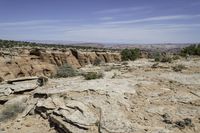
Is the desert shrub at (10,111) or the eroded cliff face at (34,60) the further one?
the eroded cliff face at (34,60)

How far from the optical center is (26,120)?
10289mm

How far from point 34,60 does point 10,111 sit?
4439 cm

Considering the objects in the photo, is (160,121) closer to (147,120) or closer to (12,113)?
(147,120)

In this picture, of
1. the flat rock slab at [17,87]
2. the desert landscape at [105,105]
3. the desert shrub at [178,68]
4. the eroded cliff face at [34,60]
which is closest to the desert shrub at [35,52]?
the eroded cliff face at [34,60]

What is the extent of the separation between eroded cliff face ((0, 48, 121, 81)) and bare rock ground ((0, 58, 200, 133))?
25.3 metres

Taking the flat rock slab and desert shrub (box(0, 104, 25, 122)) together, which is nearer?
desert shrub (box(0, 104, 25, 122))

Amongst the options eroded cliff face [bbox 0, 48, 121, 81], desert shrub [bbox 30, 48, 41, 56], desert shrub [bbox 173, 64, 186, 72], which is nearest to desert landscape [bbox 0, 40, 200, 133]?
desert shrub [bbox 173, 64, 186, 72]

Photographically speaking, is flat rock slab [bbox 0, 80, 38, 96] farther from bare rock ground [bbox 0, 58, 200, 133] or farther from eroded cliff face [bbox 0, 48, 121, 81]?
eroded cliff face [bbox 0, 48, 121, 81]

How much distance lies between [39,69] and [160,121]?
44640 mm

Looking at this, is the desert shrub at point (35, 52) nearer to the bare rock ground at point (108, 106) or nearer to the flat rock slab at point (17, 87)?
the flat rock slab at point (17, 87)

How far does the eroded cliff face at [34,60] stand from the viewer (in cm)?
4540

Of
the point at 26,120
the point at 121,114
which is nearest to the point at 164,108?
the point at 121,114

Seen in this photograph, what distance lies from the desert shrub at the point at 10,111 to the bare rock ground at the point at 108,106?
5 centimetres

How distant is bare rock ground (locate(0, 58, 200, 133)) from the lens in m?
8.48
